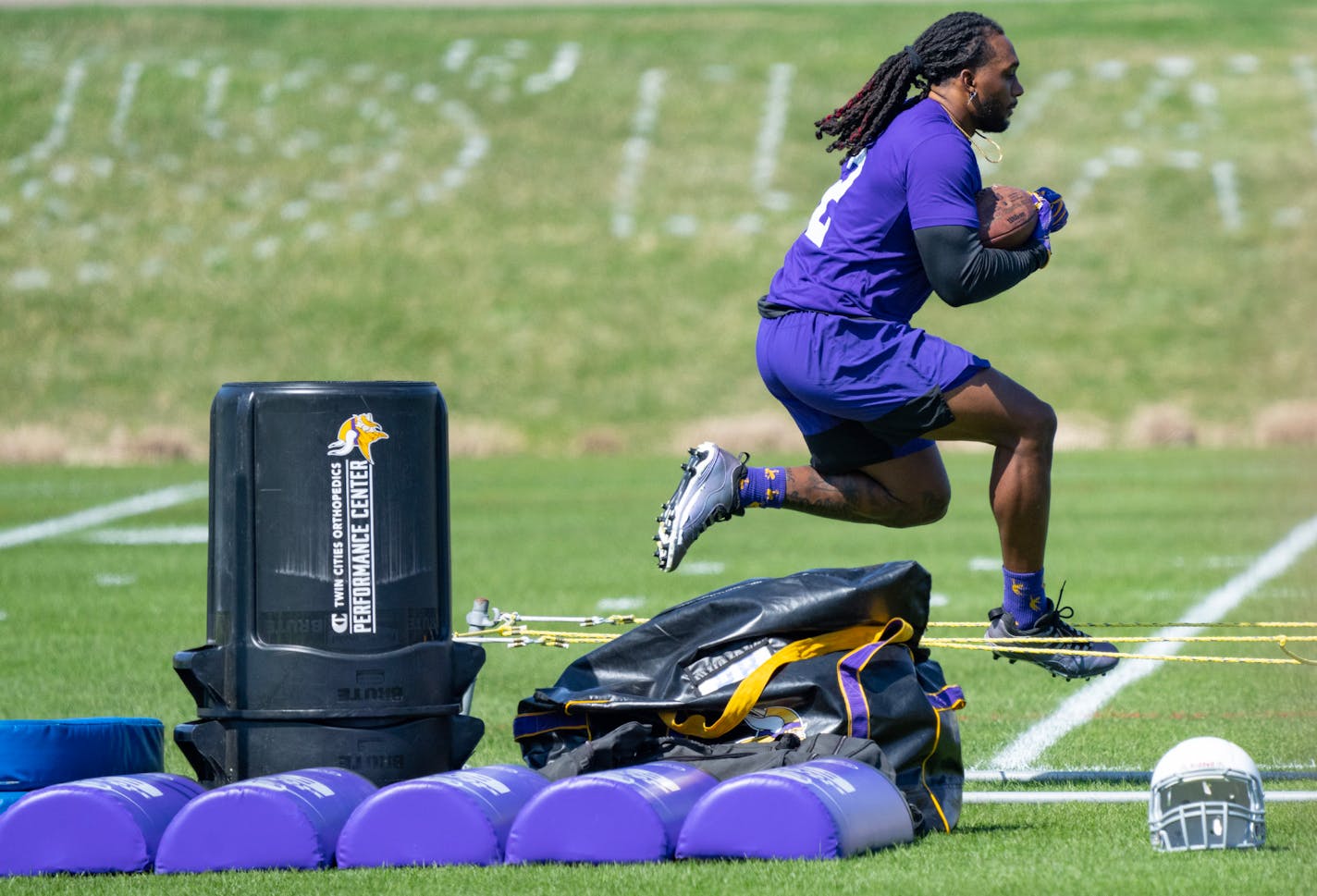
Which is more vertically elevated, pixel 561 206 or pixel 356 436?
pixel 561 206

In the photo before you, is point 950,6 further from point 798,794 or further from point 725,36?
point 798,794

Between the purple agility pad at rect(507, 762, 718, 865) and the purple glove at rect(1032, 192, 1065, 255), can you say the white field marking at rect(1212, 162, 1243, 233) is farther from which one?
the purple agility pad at rect(507, 762, 718, 865)

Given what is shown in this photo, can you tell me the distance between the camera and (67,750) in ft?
19.0

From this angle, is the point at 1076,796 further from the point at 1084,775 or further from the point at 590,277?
the point at 590,277

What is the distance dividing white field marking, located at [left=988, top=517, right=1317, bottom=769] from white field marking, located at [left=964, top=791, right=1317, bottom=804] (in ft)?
2.42

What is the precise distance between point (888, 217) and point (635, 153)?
120 feet

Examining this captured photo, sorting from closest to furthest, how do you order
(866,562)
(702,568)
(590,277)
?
1. (866,562)
2. (702,568)
3. (590,277)

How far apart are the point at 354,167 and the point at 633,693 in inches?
1454

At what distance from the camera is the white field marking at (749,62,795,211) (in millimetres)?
40531

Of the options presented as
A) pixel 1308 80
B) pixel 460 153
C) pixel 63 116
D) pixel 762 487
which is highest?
pixel 1308 80

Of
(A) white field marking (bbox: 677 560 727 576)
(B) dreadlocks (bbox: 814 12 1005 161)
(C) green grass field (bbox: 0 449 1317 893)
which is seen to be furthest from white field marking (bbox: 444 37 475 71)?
(B) dreadlocks (bbox: 814 12 1005 161)

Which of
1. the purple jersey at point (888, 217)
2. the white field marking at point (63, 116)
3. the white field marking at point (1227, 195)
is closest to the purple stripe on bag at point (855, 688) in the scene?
the purple jersey at point (888, 217)

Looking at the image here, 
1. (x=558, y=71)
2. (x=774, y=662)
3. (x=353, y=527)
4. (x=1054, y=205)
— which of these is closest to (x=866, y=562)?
(x=1054, y=205)

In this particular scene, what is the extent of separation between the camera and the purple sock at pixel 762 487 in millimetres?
7160
